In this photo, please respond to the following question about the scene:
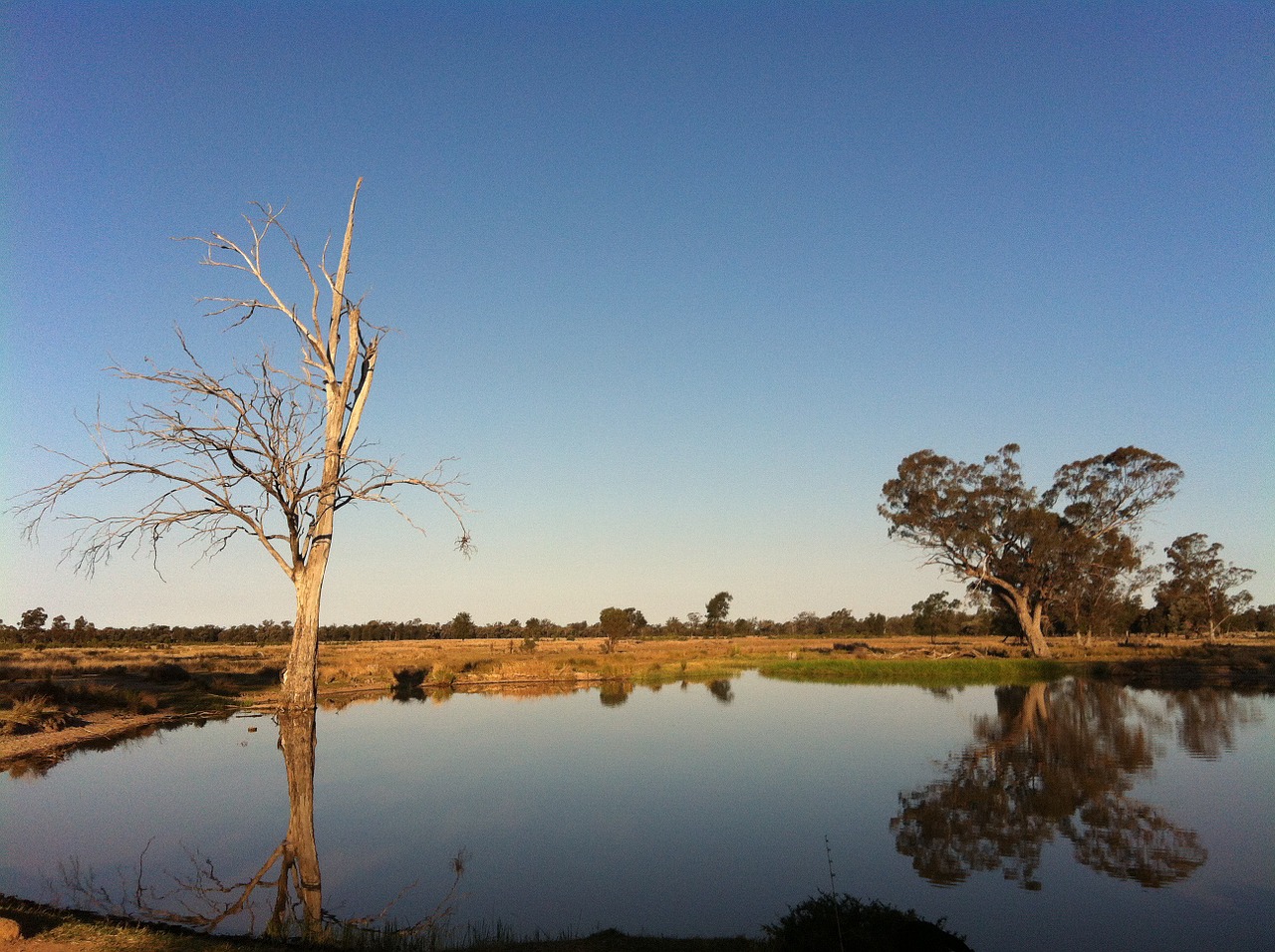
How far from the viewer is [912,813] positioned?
12195mm

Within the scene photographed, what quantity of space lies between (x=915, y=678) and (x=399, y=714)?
25.1 meters

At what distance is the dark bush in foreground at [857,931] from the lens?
523cm

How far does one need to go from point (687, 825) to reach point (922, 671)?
3263cm

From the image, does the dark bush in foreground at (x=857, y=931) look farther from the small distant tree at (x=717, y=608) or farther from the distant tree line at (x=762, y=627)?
the small distant tree at (x=717, y=608)

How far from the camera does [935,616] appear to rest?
102 meters

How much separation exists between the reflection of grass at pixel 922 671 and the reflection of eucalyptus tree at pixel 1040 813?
18.3 meters

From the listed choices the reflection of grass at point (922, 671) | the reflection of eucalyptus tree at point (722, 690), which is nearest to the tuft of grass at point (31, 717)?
the reflection of eucalyptus tree at point (722, 690)

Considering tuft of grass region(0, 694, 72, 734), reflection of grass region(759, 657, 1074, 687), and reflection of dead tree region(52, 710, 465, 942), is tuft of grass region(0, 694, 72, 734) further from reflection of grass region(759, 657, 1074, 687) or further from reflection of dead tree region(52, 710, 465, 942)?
reflection of grass region(759, 657, 1074, 687)

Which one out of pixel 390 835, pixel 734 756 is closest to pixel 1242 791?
pixel 734 756

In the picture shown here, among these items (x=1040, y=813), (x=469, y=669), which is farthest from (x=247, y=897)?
(x=469, y=669)

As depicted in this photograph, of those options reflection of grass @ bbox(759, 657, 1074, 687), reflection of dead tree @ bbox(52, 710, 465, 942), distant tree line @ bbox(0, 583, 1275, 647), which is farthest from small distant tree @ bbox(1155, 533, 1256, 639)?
reflection of dead tree @ bbox(52, 710, 465, 942)

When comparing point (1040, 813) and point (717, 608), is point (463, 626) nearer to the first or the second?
point (717, 608)

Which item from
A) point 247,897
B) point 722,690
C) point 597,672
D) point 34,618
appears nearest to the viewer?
point 247,897

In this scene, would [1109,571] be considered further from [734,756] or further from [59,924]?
[59,924]
